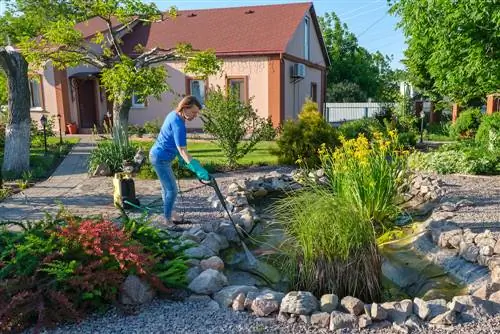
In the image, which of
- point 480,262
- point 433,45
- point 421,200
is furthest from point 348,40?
point 480,262

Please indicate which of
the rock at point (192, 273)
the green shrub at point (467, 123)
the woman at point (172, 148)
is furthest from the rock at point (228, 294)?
the green shrub at point (467, 123)

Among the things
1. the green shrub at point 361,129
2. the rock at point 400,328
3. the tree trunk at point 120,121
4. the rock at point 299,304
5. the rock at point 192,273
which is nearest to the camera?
the rock at point 400,328

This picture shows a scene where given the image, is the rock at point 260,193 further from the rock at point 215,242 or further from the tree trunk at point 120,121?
the tree trunk at point 120,121

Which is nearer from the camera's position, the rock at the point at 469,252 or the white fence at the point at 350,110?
the rock at the point at 469,252

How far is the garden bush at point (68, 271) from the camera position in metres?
2.96

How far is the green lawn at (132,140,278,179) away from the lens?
9093 millimetres

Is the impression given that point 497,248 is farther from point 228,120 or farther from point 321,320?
point 228,120

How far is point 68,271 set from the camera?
9.93 feet

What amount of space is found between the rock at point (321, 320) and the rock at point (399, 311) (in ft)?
1.37

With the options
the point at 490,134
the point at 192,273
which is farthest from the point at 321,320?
the point at 490,134

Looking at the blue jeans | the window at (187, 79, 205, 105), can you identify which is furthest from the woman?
the window at (187, 79, 205, 105)

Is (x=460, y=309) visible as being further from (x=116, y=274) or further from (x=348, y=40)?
(x=348, y=40)

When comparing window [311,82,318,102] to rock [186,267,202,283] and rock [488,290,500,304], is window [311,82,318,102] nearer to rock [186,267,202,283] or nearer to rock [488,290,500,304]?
rock [186,267,202,283]

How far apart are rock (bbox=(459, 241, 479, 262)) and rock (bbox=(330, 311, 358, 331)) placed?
168cm
